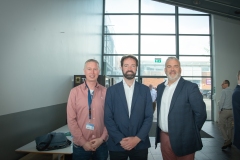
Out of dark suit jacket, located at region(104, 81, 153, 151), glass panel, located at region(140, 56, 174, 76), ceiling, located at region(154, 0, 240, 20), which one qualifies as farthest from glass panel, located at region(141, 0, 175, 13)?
dark suit jacket, located at region(104, 81, 153, 151)

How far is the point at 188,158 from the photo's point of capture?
1.68 metres

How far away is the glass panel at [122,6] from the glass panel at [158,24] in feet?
2.14

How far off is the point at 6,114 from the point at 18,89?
373 mm

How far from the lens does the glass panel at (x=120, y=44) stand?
26.3 feet

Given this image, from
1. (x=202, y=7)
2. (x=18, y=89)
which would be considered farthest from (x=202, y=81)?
(x=18, y=89)

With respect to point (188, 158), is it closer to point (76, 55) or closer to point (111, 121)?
point (111, 121)

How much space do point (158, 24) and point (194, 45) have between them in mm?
1876

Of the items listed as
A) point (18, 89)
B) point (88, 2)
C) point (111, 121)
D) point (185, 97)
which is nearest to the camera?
point (111, 121)

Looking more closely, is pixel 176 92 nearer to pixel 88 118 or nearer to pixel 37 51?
pixel 88 118

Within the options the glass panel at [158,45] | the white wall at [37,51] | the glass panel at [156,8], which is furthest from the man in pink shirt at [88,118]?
the glass panel at [156,8]

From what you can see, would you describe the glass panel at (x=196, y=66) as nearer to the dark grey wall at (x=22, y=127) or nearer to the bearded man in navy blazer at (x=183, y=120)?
the dark grey wall at (x=22, y=127)

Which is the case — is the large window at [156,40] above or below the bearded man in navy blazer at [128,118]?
above

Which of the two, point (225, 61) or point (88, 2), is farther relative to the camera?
point (225, 61)

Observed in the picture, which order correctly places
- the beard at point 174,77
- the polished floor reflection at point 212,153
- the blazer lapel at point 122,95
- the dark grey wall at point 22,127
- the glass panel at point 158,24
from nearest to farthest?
the blazer lapel at point 122,95, the beard at point 174,77, the dark grey wall at point 22,127, the polished floor reflection at point 212,153, the glass panel at point 158,24
